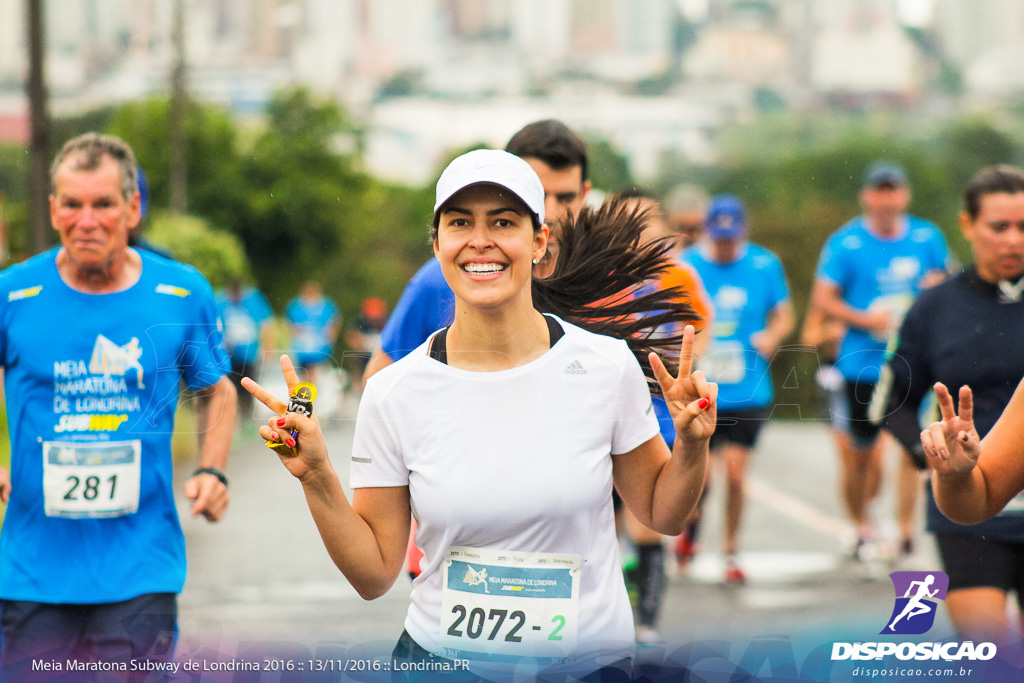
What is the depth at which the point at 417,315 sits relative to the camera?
360 centimetres

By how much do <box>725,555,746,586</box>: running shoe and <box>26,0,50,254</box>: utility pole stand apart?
5.18 metres

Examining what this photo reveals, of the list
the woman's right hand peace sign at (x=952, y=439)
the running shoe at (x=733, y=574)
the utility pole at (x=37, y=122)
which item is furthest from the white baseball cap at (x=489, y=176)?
the utility pole at (x=37, y=122)

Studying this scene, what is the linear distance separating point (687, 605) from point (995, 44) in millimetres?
33857

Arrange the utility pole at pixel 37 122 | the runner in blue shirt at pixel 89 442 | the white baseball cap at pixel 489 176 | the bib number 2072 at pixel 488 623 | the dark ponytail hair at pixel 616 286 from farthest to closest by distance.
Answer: the utility pole at pixel 37 122, the runner in blue shirt at pixel 89 442, the dark ponytail hair at pixel 616 286, the bib number 2072 at pixel 488 623, the white baseball cap at pixel 489 176

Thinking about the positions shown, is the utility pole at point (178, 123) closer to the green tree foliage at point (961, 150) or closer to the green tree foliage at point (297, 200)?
the green tree foliage at point (297, 200)

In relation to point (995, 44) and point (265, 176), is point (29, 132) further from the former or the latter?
point (995, 44)

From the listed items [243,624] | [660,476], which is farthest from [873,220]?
[660,476]

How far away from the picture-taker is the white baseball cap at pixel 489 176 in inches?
100

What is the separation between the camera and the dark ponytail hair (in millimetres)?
3289

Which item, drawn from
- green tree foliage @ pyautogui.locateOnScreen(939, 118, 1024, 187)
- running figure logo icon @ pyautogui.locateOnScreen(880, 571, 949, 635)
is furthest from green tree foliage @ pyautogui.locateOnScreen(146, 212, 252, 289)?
green tree foliage @ pyautogui.locateOnScreen(939, 118, 1024, 187)

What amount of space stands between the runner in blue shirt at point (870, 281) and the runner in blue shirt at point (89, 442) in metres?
4.84

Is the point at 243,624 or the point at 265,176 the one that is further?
the point at 243,624

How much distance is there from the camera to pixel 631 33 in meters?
33.7

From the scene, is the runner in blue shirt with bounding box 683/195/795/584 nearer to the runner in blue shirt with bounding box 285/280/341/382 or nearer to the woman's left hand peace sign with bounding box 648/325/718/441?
the runner in blue shirt with bounding box 285/280/341/382
